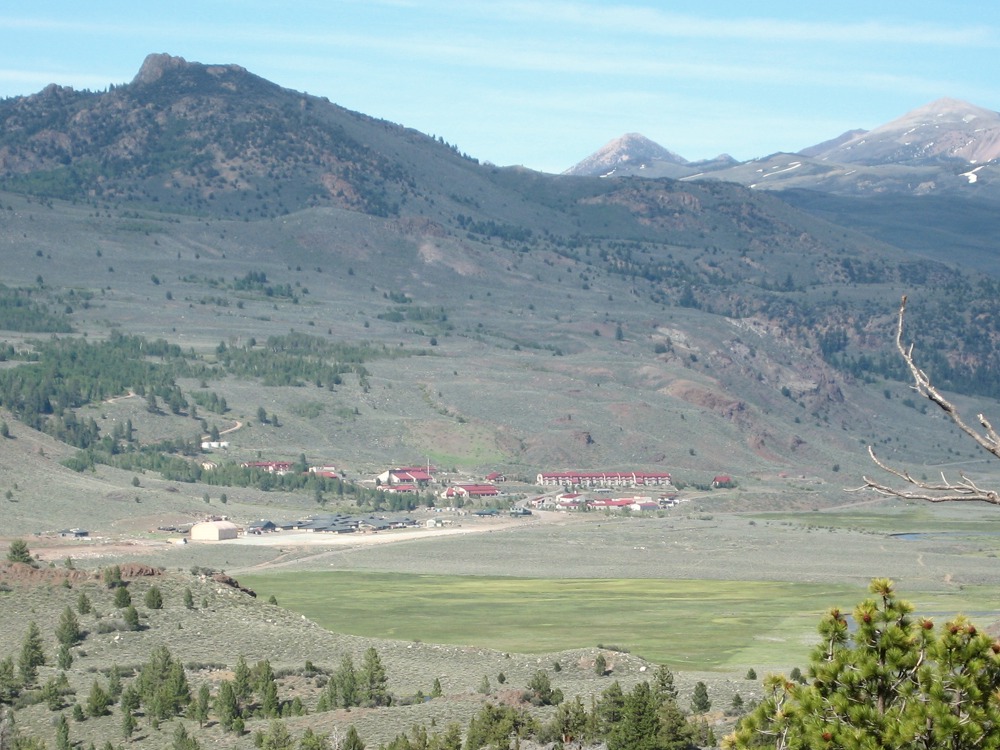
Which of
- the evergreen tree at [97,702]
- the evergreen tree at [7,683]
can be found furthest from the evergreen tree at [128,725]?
the evergreen tree at [7,683]

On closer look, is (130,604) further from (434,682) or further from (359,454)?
(359,454)

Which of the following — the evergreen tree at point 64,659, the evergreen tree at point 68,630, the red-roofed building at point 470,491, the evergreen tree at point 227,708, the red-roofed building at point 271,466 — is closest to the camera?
the evergreen tree at point 227,708

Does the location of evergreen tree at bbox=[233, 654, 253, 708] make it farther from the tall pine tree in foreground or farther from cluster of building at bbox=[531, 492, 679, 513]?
cluster of building at bbox=[531, 492, 679, 513]

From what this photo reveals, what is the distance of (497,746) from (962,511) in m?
129

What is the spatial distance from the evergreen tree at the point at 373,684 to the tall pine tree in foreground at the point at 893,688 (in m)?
30.9

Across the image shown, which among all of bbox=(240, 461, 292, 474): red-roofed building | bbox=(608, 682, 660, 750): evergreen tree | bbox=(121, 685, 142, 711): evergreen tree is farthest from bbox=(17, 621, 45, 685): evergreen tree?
bbox=(240, 461, 292, 474): red-roofed building

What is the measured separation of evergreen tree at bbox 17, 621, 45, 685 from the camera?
5069 cm

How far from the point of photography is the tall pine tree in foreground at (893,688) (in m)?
17.2

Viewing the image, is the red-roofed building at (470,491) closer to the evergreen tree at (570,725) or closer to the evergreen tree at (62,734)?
the evergreen tree at (62,734)

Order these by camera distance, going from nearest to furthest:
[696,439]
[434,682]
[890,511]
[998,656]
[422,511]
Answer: [998,656] < [434,682] < [422,511] < [890,511] < [696,439]

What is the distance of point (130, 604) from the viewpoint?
60.3m

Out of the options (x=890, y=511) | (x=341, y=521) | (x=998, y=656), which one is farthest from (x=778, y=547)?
(x=998, y=656)

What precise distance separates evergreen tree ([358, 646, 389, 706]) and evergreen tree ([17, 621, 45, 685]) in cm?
931

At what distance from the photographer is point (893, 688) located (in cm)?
1811
